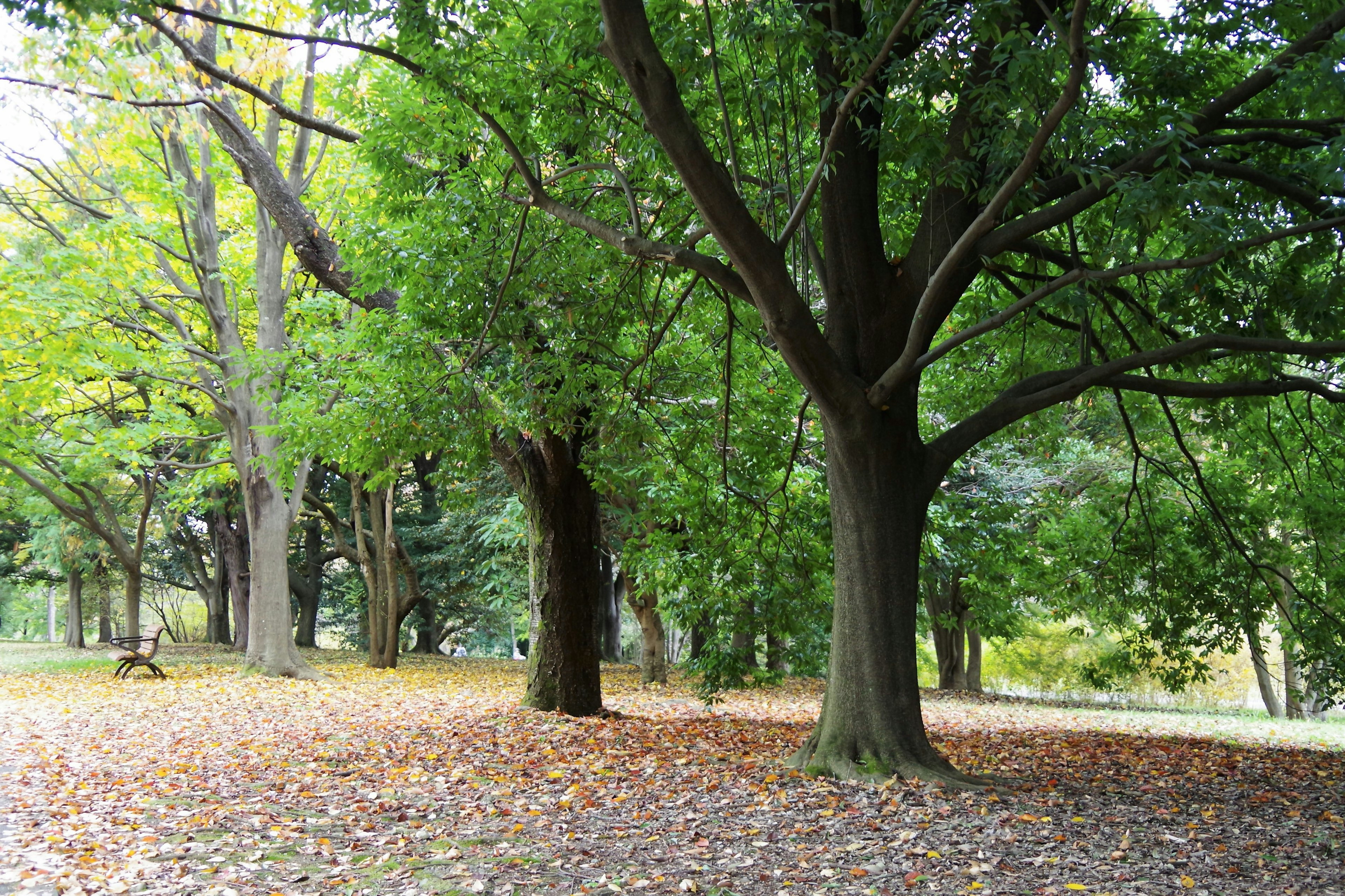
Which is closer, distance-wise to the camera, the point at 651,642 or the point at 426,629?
the point at 651,642

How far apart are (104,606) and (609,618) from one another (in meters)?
20.3

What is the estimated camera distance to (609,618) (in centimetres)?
2473

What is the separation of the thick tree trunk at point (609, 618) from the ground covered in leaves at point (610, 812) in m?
14.0

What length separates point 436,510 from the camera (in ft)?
83.9

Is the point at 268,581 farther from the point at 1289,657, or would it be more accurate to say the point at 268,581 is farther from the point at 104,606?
the point at 104,606

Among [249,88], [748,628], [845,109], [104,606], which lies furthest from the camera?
[104,606]

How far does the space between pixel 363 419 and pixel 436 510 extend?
58.5ft

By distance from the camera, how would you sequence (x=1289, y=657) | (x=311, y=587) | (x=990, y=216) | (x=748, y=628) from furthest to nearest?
(x=311, y=587) → (x=1289, y=657) → (x=748, y=628) → (x=990, y=216)

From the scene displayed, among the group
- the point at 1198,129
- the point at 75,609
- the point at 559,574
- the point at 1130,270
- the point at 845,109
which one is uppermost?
the point at 1198,129

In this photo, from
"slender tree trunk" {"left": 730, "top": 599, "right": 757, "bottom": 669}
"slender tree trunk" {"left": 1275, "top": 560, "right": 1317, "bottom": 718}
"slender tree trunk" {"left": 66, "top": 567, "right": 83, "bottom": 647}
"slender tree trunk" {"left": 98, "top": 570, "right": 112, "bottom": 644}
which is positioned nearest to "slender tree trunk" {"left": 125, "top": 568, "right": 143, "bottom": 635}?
"slender tree trunk" {"left": 66, "top": 567, "right": 83, "bottom": 647}

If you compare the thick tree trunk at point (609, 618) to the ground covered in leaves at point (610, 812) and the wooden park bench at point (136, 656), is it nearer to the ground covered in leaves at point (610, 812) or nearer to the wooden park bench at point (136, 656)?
the wooden park bench at point (136, 656)

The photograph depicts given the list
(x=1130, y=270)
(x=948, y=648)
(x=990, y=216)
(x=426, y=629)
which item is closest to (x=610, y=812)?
(x=990, y=216)

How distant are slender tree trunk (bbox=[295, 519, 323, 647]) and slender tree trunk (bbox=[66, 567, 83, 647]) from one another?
6.08 m

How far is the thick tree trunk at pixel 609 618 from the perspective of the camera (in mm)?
24078
